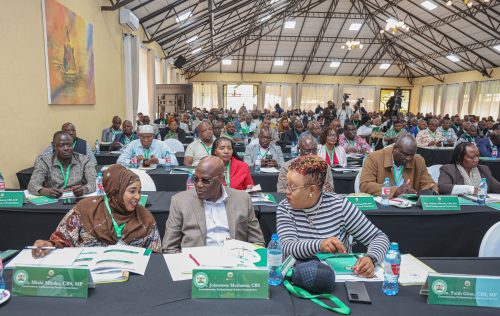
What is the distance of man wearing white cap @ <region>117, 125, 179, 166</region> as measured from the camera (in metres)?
4.86

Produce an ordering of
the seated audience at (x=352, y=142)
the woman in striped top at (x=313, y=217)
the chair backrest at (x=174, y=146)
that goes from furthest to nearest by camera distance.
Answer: the chair backrest at (x=174, y=146) < the seated audience at (x=352, y=142) < the woman in striped top at (x=313, y=217)

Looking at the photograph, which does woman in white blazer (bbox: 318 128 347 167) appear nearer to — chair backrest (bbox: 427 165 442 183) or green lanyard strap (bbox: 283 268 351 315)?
chair backrest (bbox: 427 165 442 183)

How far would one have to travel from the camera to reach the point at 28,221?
292cm

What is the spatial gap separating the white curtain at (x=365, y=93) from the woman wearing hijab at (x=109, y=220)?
81.3 ft

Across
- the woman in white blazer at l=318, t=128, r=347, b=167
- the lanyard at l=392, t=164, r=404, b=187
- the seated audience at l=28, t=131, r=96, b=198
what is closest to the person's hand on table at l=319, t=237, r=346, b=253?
the lanyard at l=392, t=164, r=404, b=187

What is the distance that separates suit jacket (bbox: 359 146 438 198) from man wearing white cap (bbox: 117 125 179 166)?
268 centimetres

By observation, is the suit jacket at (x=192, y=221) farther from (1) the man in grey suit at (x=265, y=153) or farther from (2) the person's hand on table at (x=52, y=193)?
(1) the man in grey suit at (x=265, y=153)

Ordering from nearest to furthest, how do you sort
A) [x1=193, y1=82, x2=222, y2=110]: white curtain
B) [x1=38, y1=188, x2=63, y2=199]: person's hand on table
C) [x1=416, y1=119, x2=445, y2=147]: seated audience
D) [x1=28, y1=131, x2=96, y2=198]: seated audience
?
[x1=38, y1=188, x2=63, y2=199]: person's hand on table, [x1=28, y1=131, x2=96, y2=198]: seated audience, [x1=416, y1=119, x2=445, y2=147]: seated audience, [x1=193, y1=82, x2=222, y2=110]: white curtain

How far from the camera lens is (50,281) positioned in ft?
4.68

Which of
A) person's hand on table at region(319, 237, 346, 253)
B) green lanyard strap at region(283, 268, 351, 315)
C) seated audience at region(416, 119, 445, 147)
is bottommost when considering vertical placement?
green lanyard strap at region(283, 268, 351, 315)

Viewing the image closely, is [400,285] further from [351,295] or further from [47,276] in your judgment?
[47,276]

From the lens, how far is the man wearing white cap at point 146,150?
191 inches

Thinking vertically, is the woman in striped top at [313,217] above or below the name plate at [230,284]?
above

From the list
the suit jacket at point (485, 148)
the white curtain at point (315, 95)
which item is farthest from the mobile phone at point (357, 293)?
the white curtain at point (315, 95)
